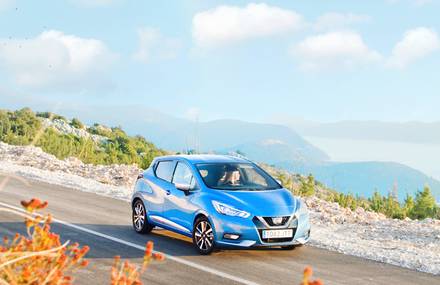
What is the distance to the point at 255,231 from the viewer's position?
1090 cm

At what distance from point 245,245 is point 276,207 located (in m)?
0.80

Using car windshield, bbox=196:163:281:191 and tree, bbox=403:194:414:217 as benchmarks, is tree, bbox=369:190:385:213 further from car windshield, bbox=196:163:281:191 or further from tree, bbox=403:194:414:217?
car windshield, bbox=196:163:281:191

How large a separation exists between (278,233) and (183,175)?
7.78ft

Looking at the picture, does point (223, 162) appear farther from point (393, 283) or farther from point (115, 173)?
point (115, 173)

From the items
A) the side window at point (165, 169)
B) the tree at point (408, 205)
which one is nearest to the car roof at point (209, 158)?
the side window at point (165, 169)

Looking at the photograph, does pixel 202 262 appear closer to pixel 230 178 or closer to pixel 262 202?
pixel 262 202

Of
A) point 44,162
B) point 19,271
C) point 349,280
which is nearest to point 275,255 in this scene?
point 349,280

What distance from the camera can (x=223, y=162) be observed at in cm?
1261

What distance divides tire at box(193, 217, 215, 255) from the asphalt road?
0.13 metres

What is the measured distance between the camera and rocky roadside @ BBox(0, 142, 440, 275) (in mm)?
12367

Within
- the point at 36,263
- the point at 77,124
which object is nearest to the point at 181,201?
the point at 36,263

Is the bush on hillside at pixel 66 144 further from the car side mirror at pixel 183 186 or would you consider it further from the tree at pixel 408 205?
the car side mirror at pixel 183 186

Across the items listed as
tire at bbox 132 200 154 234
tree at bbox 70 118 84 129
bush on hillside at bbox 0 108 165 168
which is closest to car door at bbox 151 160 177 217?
tire at bbox 132 200 154 234

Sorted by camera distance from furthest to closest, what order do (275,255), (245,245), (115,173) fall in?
(115,173)
(275,255)
(245,245)
